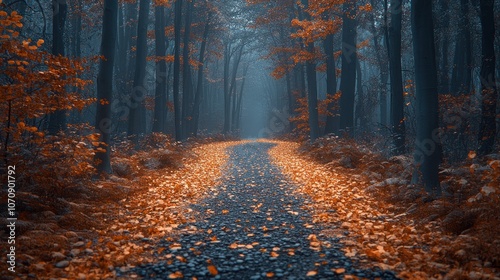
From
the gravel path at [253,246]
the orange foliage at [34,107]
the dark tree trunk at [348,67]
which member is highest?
the dark tree trunk at [348,67]

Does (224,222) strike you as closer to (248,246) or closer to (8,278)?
(248,246)

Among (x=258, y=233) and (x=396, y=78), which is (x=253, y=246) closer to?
(x=258, y=233)

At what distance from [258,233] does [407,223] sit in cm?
256

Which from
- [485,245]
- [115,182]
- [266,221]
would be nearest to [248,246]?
[266,221]

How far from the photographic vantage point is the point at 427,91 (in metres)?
6.92

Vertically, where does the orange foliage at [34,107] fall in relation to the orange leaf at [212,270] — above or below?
above

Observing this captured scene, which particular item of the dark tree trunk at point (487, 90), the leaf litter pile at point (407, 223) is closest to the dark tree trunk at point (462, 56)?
the dark tree trunk at point (487, 90)

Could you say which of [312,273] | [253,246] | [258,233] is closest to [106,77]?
[258,233]

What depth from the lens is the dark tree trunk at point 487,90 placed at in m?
8.51

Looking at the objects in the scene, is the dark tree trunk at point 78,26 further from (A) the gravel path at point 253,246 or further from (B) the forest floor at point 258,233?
(A) the gravel path at point 253,246

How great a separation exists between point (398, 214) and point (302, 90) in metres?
19.4

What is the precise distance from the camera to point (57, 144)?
6.71 metres

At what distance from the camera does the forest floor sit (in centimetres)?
402

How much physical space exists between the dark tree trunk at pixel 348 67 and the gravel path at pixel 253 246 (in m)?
10.3
